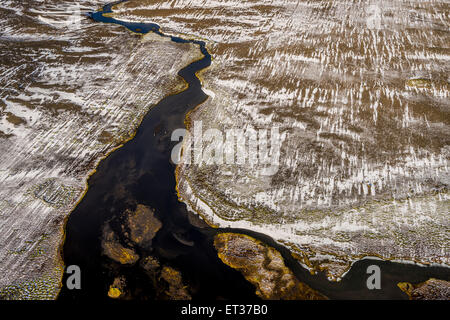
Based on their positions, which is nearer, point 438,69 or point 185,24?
point 438,69

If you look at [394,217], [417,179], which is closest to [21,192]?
[394,217]

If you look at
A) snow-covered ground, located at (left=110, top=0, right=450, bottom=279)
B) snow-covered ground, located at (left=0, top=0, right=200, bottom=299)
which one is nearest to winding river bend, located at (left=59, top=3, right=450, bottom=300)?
snow-covered ground, located at (left=110, top=0, right=450, bottom=279)

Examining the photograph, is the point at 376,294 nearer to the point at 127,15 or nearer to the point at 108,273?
the point at 108,273

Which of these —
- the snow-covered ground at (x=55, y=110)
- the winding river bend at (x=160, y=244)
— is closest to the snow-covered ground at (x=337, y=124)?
the winding river bend at (x=160, y=244)

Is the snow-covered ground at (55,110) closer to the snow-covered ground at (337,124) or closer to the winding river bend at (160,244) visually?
the winding river bend at (160,244)

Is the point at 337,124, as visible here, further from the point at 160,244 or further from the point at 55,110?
the point at 55,110

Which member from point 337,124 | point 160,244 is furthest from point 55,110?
point 337,124

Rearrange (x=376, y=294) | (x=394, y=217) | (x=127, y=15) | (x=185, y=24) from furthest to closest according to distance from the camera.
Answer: (x=127, y=15)
(x=185, y=24)
(x=394, y=217)
(x=376, y=294)

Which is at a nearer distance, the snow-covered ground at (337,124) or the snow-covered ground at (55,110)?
the snow-covered ground at (337,124)
